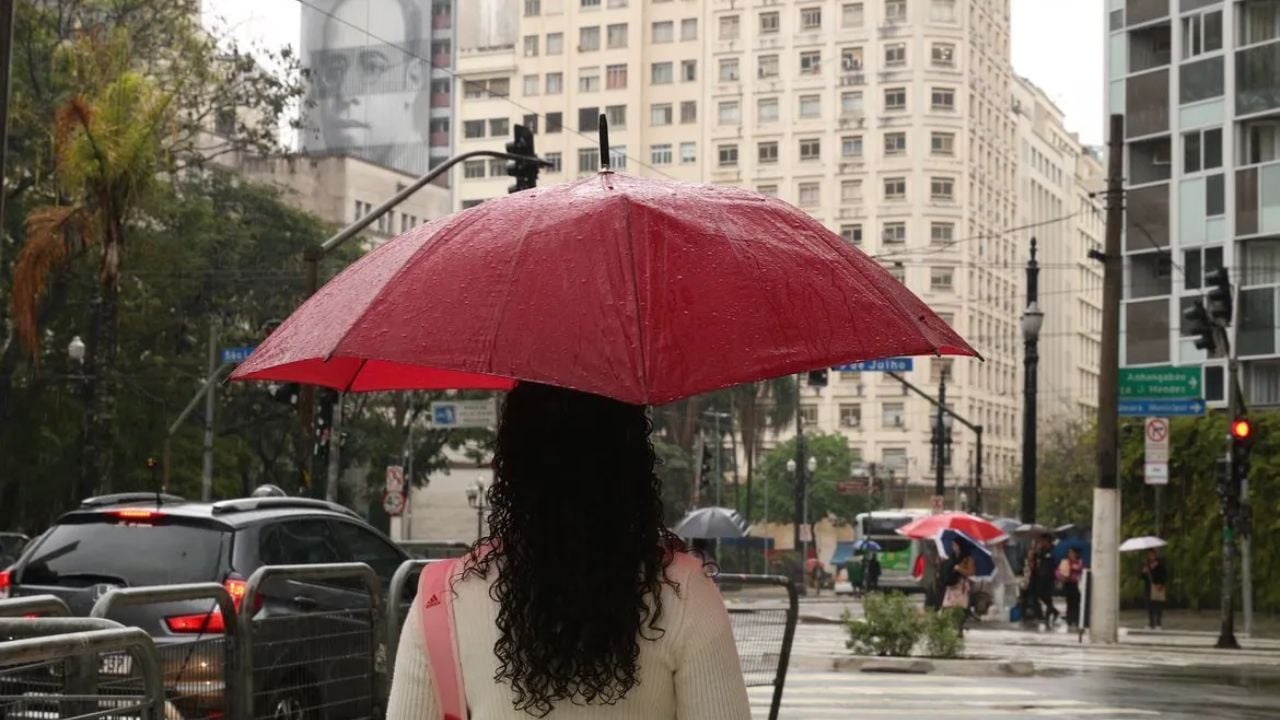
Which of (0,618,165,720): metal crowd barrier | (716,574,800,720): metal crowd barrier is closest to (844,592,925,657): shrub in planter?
(716,574,800,720): metal crowd barrier

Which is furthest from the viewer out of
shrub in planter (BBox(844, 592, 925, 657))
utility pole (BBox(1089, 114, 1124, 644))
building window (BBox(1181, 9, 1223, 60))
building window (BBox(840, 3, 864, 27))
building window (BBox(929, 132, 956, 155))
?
building window (BBox(840, 3, 864, 27))

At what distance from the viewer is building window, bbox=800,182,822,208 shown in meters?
124

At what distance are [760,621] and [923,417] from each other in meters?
111

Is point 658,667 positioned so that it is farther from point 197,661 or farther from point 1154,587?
point 1154,587

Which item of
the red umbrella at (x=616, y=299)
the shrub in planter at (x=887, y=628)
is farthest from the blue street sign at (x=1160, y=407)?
the red umbrella at (x=616, y=299)

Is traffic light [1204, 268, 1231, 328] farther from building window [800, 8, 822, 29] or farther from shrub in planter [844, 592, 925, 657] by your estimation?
building window [800, 8, 822, 29]

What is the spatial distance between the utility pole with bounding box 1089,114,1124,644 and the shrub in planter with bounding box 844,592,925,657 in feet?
21.1

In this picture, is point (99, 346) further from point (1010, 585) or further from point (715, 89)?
point (715, 89)

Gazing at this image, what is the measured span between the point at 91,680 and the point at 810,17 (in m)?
121

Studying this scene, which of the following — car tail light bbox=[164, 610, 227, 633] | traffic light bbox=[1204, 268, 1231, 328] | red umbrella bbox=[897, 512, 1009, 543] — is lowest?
red umbrella bbox=[897, 512, 1009, 543]

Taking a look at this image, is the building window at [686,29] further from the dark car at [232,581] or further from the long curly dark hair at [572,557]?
the long curly dark hair at [572,557]

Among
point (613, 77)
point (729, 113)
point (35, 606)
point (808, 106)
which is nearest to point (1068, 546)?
point (35, 606)

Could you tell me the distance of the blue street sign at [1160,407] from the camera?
33188 mm

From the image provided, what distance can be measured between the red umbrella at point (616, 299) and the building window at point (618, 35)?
12540 cm
